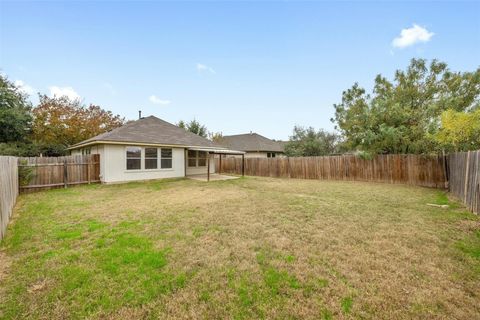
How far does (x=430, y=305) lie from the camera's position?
92.3 inches

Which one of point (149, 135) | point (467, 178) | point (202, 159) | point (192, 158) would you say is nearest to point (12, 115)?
point (149, 135)

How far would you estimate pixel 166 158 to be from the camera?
47.9 feet

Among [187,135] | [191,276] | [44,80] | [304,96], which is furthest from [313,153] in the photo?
[44,80]

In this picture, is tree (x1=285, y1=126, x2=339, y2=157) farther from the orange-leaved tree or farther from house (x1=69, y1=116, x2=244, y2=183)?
the orange-leaved tree

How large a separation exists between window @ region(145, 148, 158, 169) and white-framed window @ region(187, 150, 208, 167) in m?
2.98

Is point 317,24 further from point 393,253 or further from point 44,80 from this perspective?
point 44,80

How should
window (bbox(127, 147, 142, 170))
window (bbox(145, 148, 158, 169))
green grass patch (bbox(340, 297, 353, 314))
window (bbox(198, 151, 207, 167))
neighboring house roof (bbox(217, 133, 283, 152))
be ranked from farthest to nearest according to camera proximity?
1. neighboring house roof (bbox(217, 133, 283, 152))
2. window (bbox(198, 151, 207, 167))
3. window (bbox(145, 148, 158, 169))
4. window (bbox(127, 147, 142, 170))
5. green grass patch (bbox(340, 297, 353, 314))

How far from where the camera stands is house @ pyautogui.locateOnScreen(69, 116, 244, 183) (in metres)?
12.0

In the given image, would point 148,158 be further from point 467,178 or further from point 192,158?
point 467,178

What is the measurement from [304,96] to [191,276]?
724 inches

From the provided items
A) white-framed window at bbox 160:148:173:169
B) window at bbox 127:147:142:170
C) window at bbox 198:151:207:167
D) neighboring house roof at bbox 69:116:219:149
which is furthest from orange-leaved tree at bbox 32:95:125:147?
window at bbox 198:151:207:167

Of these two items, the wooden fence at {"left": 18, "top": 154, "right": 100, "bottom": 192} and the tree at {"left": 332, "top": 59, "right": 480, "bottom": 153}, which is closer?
the wooden fence at {"left": 18, "top": 154, "right": 100, "bottom": 192}

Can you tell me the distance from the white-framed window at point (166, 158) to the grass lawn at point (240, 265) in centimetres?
849

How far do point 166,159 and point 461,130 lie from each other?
15368 millimetres
